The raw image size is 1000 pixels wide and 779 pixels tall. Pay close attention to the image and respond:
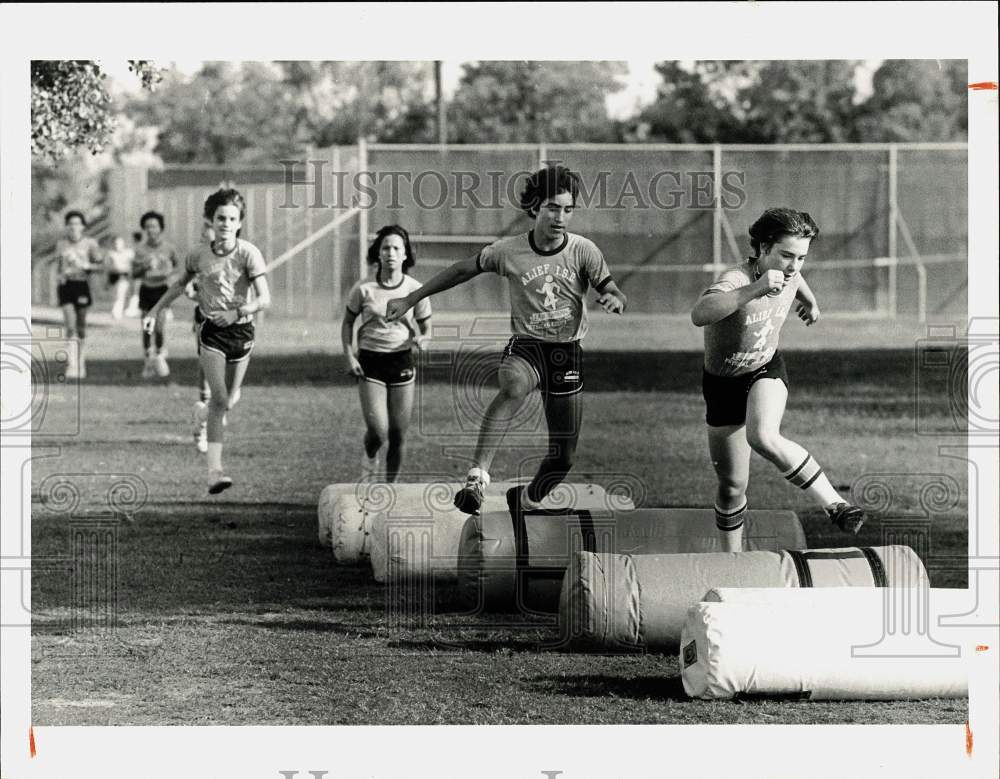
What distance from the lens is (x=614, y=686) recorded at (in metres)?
5.96

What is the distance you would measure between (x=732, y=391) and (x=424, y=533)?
1.73 m

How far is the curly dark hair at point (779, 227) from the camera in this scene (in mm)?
6387

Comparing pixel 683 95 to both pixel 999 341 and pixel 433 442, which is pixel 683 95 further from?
pixel 999 341

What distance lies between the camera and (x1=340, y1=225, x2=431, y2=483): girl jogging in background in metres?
9.03

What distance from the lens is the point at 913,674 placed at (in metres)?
5.67

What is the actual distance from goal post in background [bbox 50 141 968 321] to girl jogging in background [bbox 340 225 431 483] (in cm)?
1207

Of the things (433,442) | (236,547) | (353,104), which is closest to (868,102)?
(353,104)

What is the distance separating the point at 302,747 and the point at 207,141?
134 feet

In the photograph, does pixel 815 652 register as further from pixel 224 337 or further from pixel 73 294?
pixel 73 294

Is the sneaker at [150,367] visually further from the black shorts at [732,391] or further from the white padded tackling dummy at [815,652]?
the white padded tackling dummy at [815,652]

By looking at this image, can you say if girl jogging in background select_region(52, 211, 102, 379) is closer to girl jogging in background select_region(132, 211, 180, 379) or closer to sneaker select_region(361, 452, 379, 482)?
girl jogging in background select_region(132, 211, 180, 379)

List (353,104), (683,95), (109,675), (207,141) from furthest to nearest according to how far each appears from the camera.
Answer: (207,141) < (353,104) < (683,95) < (109,675)

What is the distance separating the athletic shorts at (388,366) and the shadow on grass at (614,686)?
3400mm

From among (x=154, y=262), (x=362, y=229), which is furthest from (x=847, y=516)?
(x=362, y=229)
